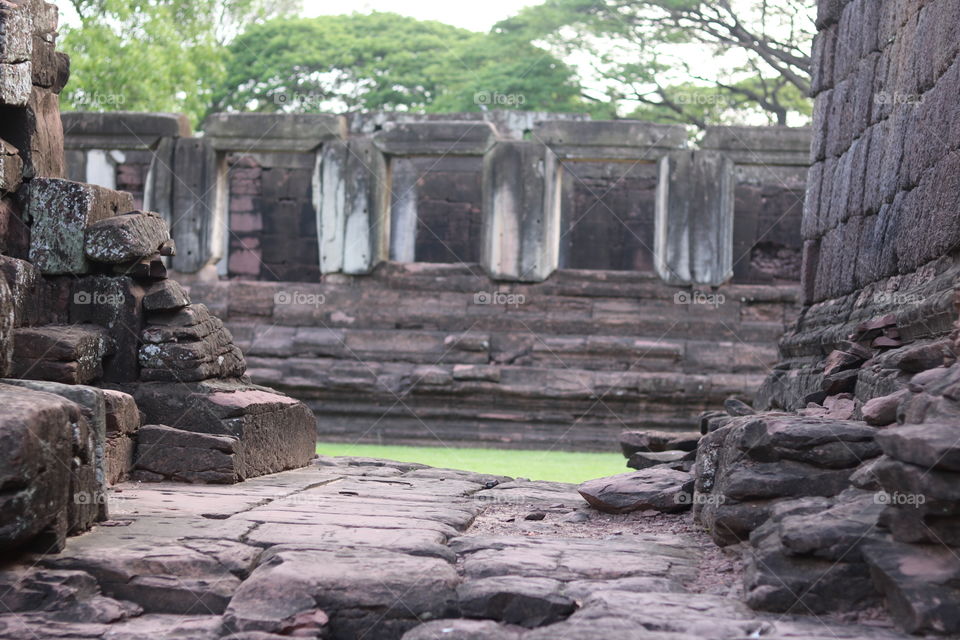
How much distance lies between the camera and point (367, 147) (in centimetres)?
1452

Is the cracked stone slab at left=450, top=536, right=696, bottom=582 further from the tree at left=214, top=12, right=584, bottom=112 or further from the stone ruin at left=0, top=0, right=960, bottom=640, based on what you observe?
the tree at left=214, top=12, right=584, bottom=112

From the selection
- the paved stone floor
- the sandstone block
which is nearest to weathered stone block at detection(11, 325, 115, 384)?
the paved stone floor

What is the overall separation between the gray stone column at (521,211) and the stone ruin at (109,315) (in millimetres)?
7198

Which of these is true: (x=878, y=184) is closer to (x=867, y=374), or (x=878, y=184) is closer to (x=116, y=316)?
(x=867, y=374)

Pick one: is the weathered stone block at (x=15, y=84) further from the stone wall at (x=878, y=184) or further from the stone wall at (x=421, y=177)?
the stone wall at (x=421, y=177)

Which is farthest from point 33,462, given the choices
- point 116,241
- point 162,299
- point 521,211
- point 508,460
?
point 521,211

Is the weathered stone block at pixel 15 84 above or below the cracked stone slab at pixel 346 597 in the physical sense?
above

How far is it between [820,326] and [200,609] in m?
4.84

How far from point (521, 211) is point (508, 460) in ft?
14.4

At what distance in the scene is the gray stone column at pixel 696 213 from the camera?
14.1 m

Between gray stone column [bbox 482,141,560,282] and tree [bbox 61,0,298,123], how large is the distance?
6300 mm

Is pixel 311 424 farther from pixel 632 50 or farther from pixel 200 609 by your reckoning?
pixel 632 50

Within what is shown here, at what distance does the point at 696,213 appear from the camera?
46.3ft

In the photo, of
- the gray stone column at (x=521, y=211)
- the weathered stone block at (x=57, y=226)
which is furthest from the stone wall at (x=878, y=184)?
the gray stone column at (x=521, y=211)
